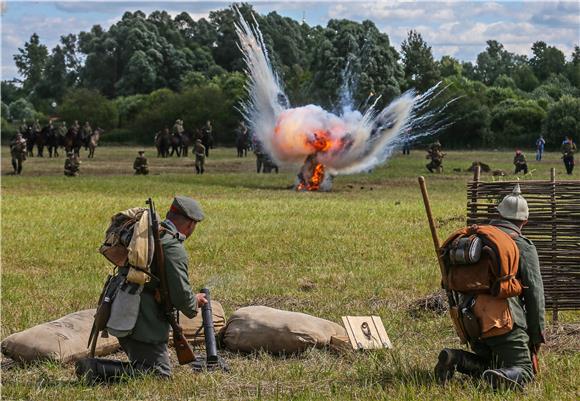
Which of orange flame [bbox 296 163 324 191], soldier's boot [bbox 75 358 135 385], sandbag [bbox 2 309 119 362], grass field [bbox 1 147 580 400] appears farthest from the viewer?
orange flame [bbox 296 163 324 191]

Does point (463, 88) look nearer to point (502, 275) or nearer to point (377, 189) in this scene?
point (377, 189)

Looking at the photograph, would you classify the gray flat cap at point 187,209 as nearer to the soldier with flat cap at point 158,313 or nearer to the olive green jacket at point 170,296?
the soldier with flat cap at point 158,313

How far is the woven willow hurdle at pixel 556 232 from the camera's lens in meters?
10.6

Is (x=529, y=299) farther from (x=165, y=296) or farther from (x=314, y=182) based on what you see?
(x=314, y=182)

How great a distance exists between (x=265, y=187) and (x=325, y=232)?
1347cm

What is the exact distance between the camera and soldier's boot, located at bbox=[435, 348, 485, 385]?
788 cm

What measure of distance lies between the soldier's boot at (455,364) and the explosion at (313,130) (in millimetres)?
23153

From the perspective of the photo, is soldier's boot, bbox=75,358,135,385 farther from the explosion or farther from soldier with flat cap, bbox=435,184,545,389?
the explosion

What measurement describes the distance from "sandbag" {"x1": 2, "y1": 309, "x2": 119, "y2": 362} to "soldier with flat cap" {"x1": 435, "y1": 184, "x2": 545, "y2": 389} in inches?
126

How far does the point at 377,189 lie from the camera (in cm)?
3212

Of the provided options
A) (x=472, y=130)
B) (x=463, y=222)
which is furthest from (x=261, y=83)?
(x=472, y=130)

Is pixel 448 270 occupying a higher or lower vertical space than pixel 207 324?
higher

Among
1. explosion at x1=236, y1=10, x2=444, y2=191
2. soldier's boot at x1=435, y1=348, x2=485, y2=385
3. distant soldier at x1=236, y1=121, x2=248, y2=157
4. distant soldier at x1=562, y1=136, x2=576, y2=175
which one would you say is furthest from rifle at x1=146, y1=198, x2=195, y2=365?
distant soldier at x1=236, y1=121, x2=248, y2=157

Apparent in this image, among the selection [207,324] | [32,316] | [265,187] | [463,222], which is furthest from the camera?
[265,187]
